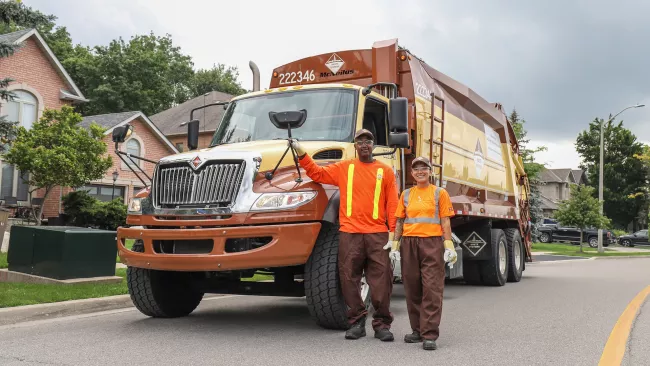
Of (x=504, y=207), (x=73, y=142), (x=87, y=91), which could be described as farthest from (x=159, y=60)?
(x=504, y=207)

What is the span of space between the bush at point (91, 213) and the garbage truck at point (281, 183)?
1727cm

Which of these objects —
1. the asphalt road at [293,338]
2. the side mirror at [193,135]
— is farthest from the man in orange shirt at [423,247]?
the side mirror at [193,135]

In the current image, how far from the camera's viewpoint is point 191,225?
6.39m

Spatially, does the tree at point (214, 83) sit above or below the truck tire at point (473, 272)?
above

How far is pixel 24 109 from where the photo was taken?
2694 cm

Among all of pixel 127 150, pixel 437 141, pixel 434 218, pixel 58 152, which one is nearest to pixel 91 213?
pixel 58 152

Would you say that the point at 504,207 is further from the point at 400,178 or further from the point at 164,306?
the point at 164,306

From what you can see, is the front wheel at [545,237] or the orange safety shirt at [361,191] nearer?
the orange safety shirt at [361,191]

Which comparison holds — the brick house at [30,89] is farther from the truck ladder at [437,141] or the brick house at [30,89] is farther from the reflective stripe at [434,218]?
the reflective stripe at [434,218]

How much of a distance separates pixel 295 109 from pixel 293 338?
2.74m

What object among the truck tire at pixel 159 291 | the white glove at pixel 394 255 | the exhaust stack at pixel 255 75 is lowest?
the truck tire at pixel 159 291

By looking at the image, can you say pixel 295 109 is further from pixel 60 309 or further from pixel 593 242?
pixel 593 242

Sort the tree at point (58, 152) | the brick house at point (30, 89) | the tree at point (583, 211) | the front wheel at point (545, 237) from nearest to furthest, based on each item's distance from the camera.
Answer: the tree at point (58, 152) → the brick house at point (30, 89) → the tree at point (583, 211) → the front wheel at point (545, 237)

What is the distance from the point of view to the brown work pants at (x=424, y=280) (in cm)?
601
